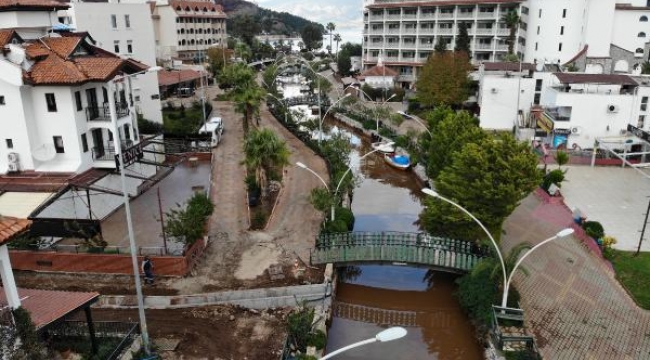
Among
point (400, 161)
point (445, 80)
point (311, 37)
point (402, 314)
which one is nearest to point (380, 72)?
point (445, 80)

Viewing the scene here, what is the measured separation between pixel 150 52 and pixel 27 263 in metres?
33.0

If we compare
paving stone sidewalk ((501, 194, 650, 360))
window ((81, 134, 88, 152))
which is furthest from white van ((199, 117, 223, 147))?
paving stone sidewalk ((501, 194, 650, 360))

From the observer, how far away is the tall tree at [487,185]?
28250mm

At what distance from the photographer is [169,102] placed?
72.6 metres

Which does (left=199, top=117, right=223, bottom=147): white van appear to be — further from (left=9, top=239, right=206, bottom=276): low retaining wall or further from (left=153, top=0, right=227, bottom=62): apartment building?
(left=153, top=0, right=227, bottom=62): apartment building

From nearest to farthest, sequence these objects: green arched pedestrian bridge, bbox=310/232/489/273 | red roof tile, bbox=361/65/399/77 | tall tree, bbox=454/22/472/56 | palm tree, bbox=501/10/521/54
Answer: green arched pedestrian bridge, bbox=310/232/489/273 < palm tree, bbox=501/10/521/54 < tall tree, bbox=454/22/472/56 < red roof tile, bbox=361/65/399/77

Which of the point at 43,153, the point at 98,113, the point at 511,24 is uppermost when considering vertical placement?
the point at 511,24

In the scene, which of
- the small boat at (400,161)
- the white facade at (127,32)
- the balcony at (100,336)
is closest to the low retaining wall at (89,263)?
the balcony at (100,336)

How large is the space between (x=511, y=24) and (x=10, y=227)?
76.8 meters

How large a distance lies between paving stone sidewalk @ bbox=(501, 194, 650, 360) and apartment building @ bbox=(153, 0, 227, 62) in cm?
8796

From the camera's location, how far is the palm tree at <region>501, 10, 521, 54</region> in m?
78.2

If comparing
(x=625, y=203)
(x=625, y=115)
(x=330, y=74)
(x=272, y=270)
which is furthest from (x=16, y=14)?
(x=330, y=74)

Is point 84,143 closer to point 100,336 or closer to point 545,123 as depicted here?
point 100,336

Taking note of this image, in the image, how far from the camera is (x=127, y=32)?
53906mm
